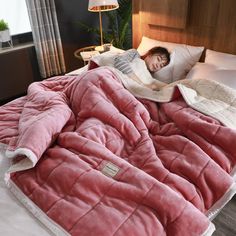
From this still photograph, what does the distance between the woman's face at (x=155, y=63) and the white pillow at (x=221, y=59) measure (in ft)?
1.02

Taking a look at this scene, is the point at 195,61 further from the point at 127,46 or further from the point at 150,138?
the point at 127,46

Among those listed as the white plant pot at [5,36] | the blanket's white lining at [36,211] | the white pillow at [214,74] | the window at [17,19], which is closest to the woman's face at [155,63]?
the white pillow at [214,74]

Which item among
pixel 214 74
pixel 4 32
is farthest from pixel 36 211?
pixel 4 32

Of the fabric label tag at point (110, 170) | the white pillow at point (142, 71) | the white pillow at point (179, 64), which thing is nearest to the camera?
the fabric label tag at point (110, 170)

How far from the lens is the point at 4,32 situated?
2766 millimetres

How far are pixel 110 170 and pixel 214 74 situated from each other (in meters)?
1.07

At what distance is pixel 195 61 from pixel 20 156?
4.72ft

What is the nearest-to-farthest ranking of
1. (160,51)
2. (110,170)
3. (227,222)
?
1. (110,170)
2. (227,222)
3. (160,51)

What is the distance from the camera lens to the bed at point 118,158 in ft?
2.82

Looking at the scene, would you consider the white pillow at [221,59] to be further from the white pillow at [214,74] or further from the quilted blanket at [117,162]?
the quilted blanket at [117,162]

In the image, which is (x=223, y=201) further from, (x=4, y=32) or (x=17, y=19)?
(x=17, y=19)

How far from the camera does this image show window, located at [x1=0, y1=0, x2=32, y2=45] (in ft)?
9.48

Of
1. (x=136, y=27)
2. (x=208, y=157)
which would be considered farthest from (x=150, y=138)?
(x=136, y=27)

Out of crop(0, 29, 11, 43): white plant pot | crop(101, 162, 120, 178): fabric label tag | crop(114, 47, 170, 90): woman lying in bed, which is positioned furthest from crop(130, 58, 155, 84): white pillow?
crop(0, 29, 11, 43): white plant pot
